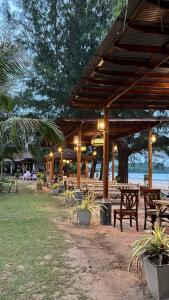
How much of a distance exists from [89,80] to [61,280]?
3.58 meters

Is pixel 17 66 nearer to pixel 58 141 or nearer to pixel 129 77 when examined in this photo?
pixel 129 77

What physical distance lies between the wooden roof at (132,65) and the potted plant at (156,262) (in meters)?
2.50

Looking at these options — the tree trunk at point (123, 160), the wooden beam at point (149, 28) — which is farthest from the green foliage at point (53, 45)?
the wooden beam at point (149, 28)

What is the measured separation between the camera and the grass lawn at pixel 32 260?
15.6 feet

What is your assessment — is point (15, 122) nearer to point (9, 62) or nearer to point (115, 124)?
point (9, 62)

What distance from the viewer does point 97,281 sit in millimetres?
5145

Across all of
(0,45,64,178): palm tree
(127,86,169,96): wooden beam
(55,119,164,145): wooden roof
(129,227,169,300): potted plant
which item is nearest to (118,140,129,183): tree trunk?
(55,119,164,145): wooden roof

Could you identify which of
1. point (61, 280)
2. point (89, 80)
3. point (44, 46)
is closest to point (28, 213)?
point (89, 80)

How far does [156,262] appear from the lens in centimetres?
463

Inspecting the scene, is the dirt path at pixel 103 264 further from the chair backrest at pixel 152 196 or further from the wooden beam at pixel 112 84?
the wooden beam at pixel 112 84

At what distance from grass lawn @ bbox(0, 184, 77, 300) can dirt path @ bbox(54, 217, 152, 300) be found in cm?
20

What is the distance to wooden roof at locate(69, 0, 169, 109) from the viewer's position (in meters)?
4.58

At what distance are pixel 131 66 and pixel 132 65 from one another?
137 mm

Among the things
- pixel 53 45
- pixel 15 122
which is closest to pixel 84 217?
pixel 15 122
